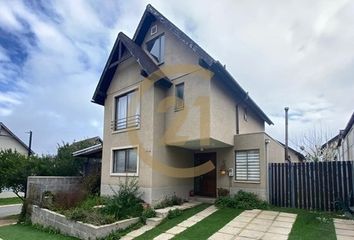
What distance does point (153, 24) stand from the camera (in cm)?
1708

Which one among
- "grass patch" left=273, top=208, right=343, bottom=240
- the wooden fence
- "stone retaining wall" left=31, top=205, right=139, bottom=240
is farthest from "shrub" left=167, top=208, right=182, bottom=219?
the wooden fence

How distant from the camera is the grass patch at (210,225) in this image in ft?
31.8

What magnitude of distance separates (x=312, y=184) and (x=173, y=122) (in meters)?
7.35

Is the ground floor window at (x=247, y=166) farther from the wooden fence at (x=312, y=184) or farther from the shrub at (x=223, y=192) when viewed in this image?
the shrub at (x=223, y=192)

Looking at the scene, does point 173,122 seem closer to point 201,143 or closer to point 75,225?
point 201,143

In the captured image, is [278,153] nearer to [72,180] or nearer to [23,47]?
[72,180]

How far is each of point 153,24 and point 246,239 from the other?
516 inches

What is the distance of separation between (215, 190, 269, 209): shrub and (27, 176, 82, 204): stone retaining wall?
8.42 meters

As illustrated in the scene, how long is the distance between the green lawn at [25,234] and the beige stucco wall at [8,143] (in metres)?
24.4

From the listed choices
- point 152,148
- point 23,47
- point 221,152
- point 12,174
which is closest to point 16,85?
point 23,47

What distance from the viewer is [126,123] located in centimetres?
1617

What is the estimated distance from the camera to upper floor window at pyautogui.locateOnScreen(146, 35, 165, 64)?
16.3m

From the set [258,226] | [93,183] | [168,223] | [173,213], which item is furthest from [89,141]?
[258,226]
